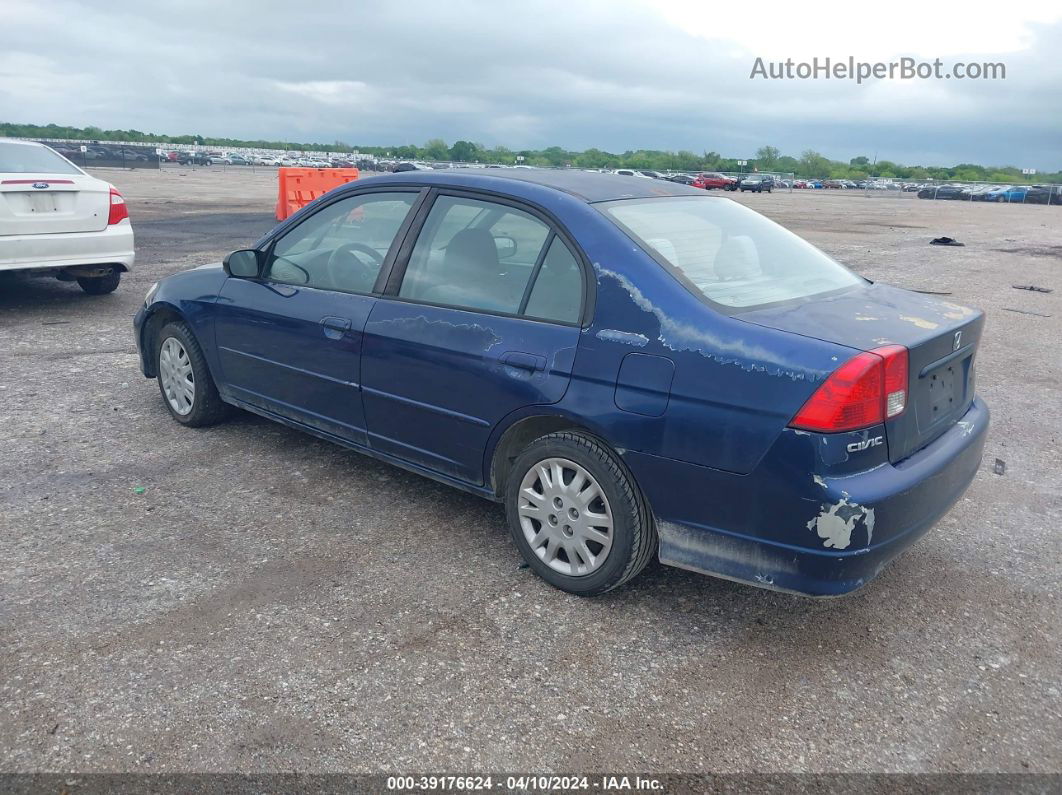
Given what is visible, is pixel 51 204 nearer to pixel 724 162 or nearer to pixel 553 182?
pixel 553 182

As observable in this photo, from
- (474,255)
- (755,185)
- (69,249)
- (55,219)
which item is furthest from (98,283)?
(755,185)

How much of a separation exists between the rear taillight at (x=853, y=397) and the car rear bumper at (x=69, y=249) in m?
7.55

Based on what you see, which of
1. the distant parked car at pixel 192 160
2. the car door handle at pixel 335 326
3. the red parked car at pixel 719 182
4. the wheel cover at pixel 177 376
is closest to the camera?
the car door handle at pixel 335 326

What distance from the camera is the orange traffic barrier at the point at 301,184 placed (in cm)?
1571

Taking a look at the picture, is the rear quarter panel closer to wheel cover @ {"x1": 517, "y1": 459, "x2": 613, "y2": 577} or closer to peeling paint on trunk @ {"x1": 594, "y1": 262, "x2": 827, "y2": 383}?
peeling paint on trunk @ {"x1": 594, "y1": 262, "x2": 827, "y2": 383}

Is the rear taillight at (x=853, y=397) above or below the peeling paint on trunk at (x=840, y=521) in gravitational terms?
above

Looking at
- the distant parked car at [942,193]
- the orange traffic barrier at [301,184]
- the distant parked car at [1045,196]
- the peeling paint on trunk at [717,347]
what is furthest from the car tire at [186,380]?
the distant parked car at [942,193]

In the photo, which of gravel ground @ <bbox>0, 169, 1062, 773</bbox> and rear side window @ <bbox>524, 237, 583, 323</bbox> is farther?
rear side window @ <bbox>524, 237, 583, 323</bbox>

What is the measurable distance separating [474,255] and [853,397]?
1.78m

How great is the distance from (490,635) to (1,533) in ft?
7.74

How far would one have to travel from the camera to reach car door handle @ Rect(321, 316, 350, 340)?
13.6 ft

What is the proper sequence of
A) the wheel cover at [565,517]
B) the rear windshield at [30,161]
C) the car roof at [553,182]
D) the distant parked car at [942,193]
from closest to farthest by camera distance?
1. the wheel cover at [565,517]
2. the car roof at [553,182]
3. the rear windshield at [30,161]
4. the distant parked car at [942,193]

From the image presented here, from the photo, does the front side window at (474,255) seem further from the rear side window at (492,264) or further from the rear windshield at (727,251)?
the rear windshield at (727,251)

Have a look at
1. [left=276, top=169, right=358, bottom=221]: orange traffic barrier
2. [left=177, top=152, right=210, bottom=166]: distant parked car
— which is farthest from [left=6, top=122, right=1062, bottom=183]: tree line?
[left=276, top=169, right=358, bottom=221]: orange traffic barrier
